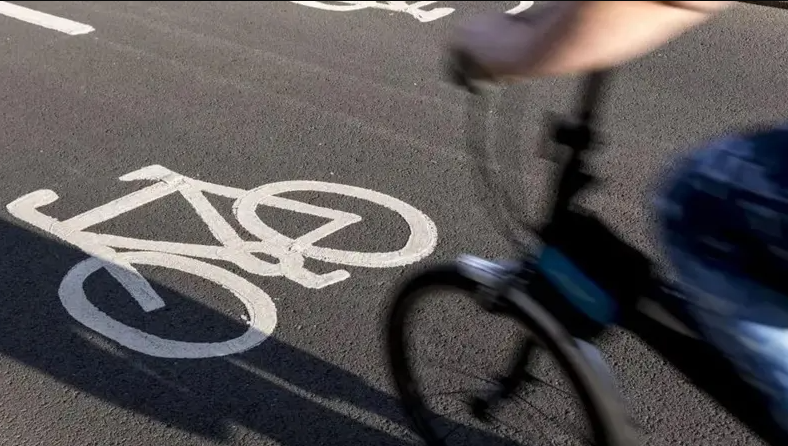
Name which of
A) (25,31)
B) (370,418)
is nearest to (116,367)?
(370,418)

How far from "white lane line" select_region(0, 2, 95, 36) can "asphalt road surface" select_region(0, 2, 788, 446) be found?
3 centimetres

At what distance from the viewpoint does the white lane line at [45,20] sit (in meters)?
7.34

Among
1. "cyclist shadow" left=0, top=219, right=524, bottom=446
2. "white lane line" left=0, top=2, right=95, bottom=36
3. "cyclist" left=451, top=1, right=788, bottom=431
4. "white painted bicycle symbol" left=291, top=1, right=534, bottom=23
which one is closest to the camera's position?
"cyclist" left=451, top=1, right=788, bottom=431

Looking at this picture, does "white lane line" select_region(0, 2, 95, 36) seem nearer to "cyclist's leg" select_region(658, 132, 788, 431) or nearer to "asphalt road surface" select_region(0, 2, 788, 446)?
"asphalt road surface" select_region(0, 2, 788, 446)

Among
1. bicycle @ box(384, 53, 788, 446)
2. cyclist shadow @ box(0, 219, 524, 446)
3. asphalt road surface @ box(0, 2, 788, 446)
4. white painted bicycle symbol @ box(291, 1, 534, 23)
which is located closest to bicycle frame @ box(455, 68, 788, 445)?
bicycle @ box(384, 53, 788, 446)

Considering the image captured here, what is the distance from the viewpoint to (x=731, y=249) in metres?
2.29

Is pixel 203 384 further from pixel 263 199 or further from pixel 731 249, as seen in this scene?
pixel 731 249

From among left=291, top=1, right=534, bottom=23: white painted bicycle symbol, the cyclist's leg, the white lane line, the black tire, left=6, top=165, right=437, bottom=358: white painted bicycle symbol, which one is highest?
the cyclist's leg

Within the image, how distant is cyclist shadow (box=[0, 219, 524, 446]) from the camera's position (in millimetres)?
3328

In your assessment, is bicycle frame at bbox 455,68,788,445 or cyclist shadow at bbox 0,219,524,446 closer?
bicycle frame at bbox 455,68,788,445

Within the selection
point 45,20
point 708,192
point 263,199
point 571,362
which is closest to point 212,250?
point 263,199

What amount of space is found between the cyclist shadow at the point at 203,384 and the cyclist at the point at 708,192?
1153mm

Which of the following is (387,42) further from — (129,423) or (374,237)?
(129,423)

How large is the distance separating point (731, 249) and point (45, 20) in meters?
6.49
